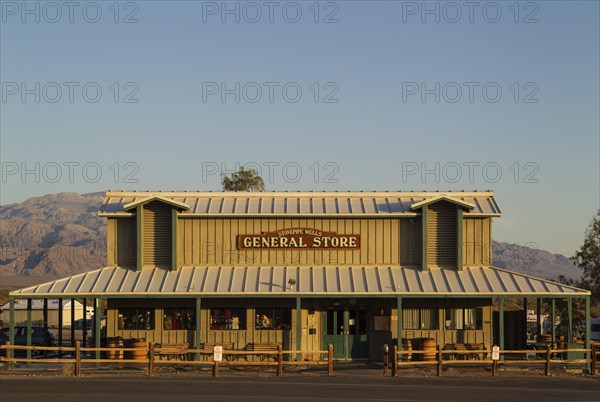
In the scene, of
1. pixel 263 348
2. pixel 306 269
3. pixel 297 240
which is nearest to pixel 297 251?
pixel 297 240

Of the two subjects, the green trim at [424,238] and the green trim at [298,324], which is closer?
the green trim at [298,324]

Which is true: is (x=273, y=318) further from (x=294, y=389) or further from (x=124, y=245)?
(x=294, y=389)

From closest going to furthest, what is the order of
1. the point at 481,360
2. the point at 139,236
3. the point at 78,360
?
1. the point at 78,360
2. the point at 481,360
3. the point at 139,236

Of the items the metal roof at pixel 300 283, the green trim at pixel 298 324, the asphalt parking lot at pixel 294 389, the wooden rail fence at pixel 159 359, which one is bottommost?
the asphalt parking lot at pixel 294 389

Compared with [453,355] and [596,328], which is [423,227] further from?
[596,328]

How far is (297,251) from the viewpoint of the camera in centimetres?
4425

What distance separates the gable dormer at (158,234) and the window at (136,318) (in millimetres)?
1891

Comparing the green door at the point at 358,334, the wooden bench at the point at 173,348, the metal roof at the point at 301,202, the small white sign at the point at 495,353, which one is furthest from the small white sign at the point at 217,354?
the small white sign at the point at 495,353

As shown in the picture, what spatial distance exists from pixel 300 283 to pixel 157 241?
6420 mm

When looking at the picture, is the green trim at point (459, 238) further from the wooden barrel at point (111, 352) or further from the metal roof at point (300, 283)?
the wooden barrel at point (111, 352)

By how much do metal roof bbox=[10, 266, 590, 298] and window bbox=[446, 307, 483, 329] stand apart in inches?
59.2

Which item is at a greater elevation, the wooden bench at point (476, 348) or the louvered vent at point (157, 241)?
the louvered vent at point (157, 241)

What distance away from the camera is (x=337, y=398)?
29.2m

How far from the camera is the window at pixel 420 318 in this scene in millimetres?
43625
